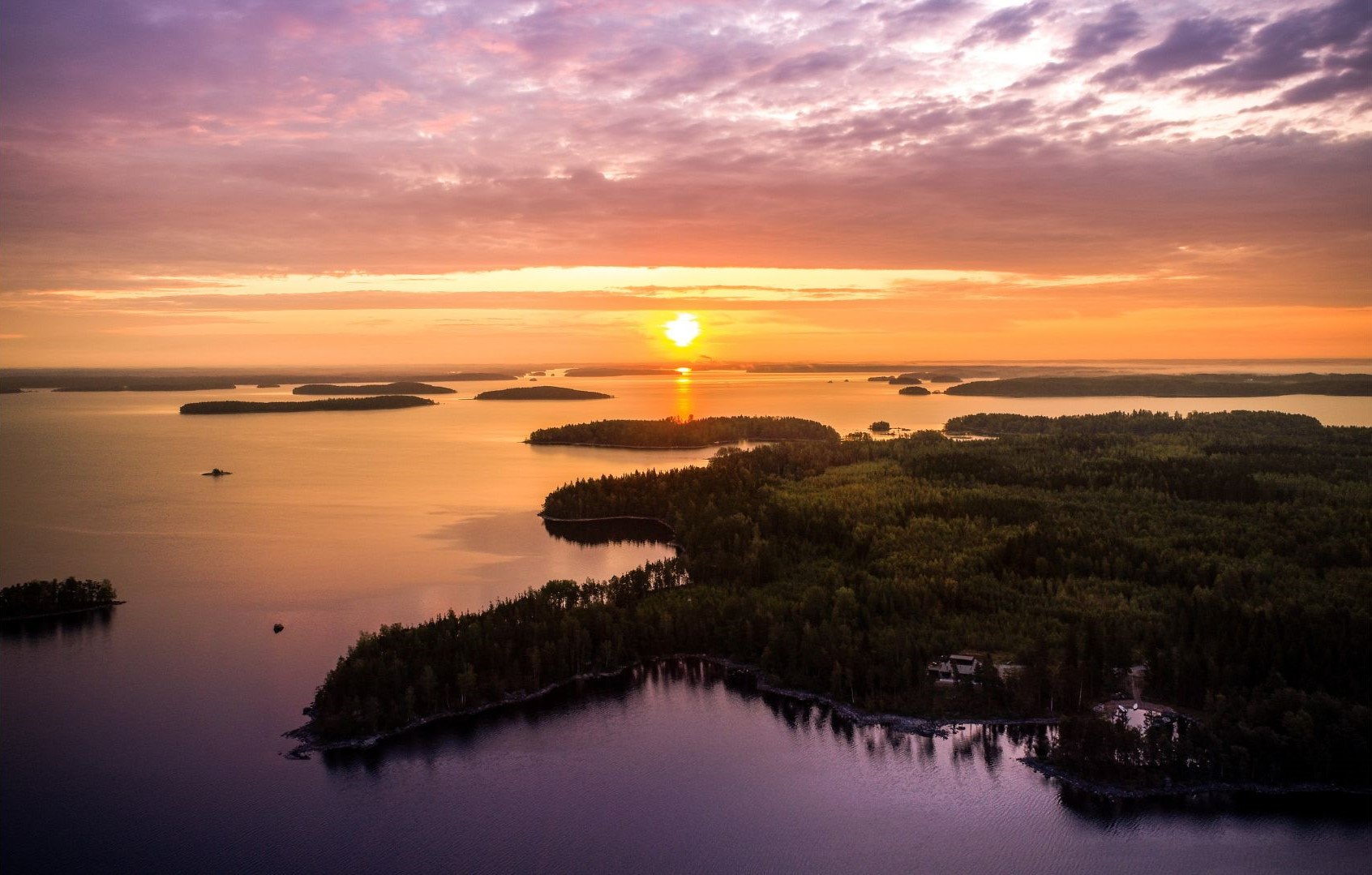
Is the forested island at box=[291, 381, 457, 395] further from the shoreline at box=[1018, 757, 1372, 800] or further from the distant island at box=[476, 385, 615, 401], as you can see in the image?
the shoreline at box=[1018, 757, 1372, 800]

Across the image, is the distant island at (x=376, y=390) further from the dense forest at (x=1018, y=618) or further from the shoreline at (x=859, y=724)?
the shoreline at (x=859, y=724)

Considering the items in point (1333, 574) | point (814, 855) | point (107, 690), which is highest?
point (1333, 574)

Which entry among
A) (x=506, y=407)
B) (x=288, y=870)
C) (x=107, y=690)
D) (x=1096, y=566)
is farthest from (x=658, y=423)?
(x=288, y=870)

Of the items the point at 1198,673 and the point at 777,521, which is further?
the point at 777,521

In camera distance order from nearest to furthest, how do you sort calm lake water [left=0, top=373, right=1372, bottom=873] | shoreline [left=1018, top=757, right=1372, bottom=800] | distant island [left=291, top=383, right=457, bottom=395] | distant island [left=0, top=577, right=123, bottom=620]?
calm lake water [left=0, top=373, right=1372, bottom=873] < shoreline [left=1018, top=757, right=1372, bottom=800] < distant island [left=0, top=577, right=123, bottom=620] < distant island [left=291, top=383, right=457, bottom=395]

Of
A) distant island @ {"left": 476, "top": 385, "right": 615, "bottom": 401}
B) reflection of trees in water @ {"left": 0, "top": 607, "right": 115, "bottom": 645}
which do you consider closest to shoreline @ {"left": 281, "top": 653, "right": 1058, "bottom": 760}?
reflection of trees in water @ {"left": 0, "top": 607, "right": 115, "bottom": 645}

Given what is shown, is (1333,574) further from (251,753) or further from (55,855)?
(55,855)

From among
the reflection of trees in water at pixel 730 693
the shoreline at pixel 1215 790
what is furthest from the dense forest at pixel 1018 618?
the reflection of trees in water at pixel 730 693
